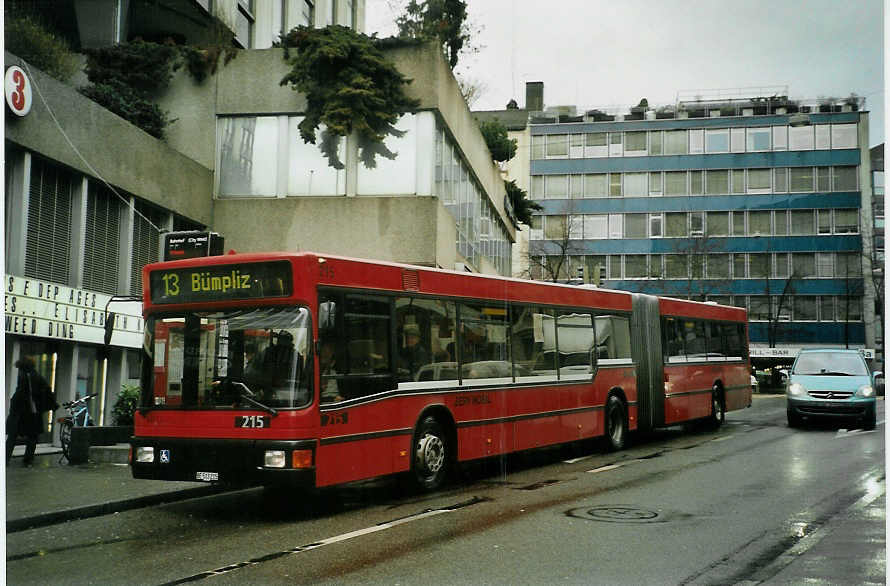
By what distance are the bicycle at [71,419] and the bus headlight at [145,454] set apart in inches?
195

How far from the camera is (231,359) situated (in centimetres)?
991

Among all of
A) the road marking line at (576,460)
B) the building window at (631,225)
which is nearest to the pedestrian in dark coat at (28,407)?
the road marking line at (576,460)

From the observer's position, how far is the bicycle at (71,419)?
14.7 m

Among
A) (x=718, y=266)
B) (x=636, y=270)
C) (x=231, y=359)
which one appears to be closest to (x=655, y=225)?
(x=718, y=266)

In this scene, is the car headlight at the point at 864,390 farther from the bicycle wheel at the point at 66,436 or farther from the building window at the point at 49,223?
the building window at the point at 49,223

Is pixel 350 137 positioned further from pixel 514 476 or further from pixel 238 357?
pixel 238 357

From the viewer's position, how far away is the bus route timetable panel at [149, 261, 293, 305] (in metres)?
9.91

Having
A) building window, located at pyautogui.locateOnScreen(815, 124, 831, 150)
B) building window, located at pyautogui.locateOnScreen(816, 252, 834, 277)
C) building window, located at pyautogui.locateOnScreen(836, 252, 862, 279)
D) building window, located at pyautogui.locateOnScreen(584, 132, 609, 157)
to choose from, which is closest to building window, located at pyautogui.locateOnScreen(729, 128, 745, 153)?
building window, located at pyautogui.locateOnScreen(815, 124, 831, 150)

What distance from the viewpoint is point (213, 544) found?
8.55 metres

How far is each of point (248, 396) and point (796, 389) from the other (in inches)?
594

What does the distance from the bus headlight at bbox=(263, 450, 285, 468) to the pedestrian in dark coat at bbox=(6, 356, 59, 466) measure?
237 inches

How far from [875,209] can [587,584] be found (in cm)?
451

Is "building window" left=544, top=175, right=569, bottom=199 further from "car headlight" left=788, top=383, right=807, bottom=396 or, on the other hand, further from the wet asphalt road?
the wet asphalt road

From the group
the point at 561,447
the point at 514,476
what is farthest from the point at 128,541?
the point at 561,447
